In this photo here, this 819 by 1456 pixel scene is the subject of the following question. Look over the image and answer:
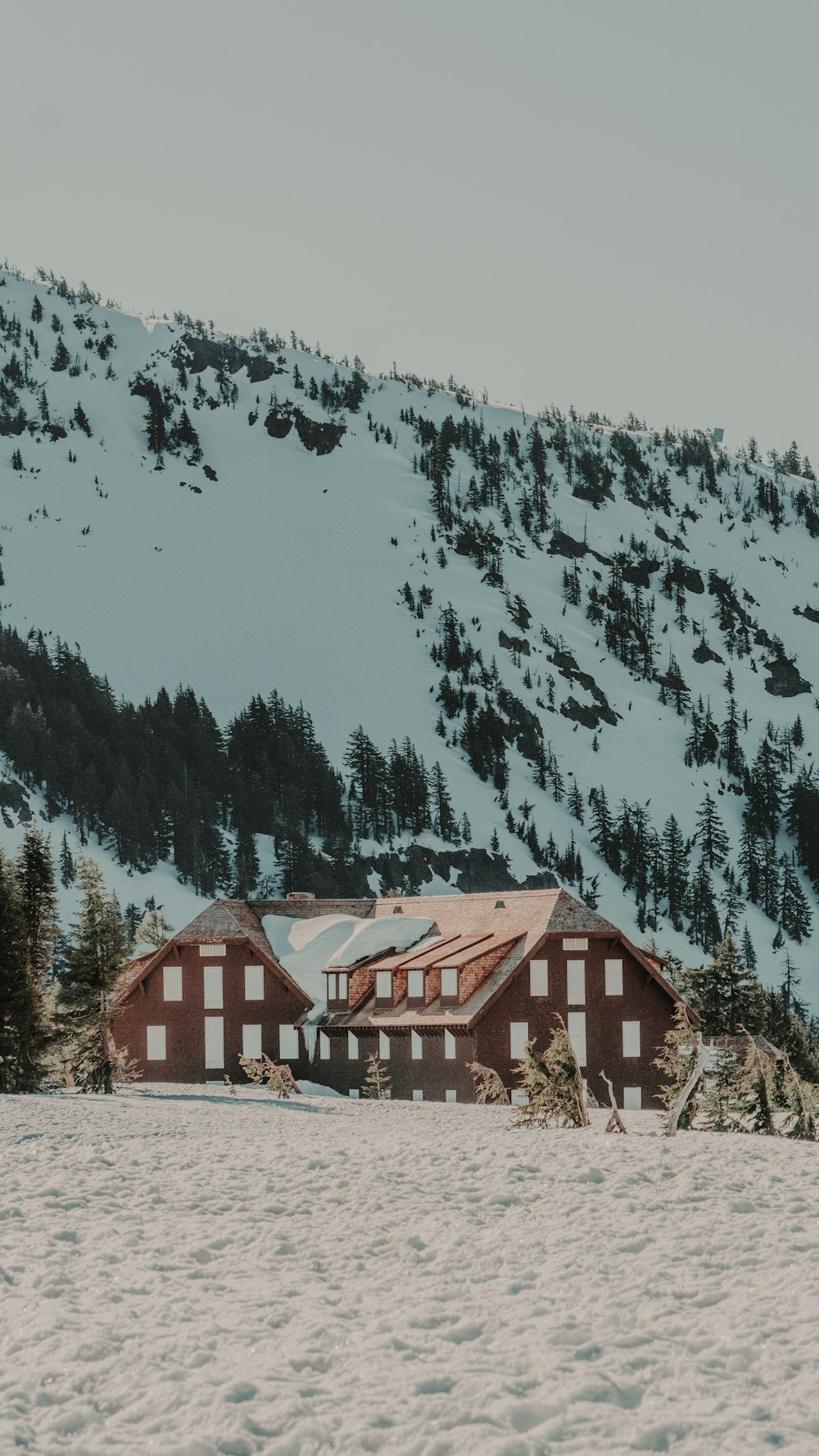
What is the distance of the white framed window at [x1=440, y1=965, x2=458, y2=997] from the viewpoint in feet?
189

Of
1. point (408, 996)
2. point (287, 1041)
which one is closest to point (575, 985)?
point (408, 996)

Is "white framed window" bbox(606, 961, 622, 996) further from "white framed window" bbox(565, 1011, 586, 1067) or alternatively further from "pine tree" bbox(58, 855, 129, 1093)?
"pine tree" bbox(58, 855, 129, 1093)

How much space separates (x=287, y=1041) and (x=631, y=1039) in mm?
16049

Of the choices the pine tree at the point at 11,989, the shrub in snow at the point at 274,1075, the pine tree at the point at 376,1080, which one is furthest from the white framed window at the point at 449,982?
the pine tree at the point at 11,989

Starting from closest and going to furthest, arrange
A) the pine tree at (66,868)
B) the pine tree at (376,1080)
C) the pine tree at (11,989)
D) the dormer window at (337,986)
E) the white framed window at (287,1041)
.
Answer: the pine tree at (11,989), the pine tree at (376,1080), the dormer window at (337,986), the white framed window at (287,1041), the pine tree at (66,868)

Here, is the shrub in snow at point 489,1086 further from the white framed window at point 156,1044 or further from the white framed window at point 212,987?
the white framed window at point 156,1044

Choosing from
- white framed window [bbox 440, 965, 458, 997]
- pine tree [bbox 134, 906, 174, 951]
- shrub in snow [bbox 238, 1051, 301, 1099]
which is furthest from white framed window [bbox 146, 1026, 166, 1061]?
pine tree [bbox 134, 906, 174, 951]

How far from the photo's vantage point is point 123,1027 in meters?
63.7

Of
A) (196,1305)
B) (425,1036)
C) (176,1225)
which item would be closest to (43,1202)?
(176,1225)

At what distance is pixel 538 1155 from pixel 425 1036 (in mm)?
37378

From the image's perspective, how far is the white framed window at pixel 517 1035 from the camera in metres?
57.2

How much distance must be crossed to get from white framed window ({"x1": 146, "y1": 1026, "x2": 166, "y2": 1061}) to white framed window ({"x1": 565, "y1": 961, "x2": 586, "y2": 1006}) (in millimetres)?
19214

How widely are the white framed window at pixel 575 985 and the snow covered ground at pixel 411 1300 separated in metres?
35.9

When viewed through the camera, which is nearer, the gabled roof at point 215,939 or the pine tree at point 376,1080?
the pine tree at point 376,1080
